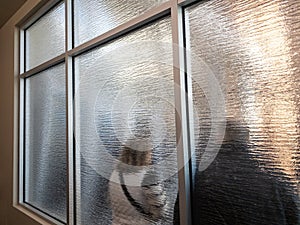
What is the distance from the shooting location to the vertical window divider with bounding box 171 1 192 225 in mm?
1127

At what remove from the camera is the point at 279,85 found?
2.99ft

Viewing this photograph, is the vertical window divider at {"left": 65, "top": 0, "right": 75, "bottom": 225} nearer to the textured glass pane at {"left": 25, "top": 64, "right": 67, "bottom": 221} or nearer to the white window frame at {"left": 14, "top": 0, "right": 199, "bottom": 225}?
the white window frame at {"left": 14, "top": 0, "right": 199, "bottom": 225}

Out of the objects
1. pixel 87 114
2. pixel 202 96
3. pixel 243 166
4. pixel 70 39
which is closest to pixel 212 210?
pixel 243 166

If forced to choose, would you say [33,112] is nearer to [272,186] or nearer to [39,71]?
[39,71]

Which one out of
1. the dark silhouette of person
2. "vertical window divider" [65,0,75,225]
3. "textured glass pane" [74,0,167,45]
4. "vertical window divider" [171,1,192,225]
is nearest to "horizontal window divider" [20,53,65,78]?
"vertical window divider" [65,0,75,225]

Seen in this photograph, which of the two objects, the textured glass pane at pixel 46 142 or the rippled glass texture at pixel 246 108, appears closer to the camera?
the rippled glass texture at pixel 246 108

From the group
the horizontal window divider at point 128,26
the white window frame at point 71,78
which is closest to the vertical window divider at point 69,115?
the white window frame at point 71,78

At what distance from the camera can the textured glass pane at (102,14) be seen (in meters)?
1.48

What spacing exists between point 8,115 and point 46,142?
0.92m

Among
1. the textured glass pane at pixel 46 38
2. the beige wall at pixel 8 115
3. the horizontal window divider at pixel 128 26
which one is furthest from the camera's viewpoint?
the beige wall at pixel 8 115

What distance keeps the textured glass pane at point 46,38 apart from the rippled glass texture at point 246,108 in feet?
4.40

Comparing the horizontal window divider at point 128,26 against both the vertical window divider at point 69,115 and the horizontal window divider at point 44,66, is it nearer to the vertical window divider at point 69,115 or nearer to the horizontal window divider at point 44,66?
the vertical window divider at point 69,115

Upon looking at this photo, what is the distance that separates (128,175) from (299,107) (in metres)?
0.90

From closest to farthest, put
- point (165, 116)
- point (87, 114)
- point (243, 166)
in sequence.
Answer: point (243, 166) < point (165, 116) < point (87, 114)
